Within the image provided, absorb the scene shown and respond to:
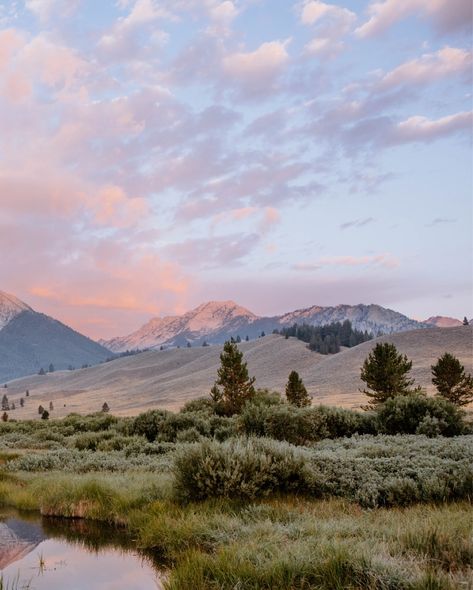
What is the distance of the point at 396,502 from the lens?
9.31m

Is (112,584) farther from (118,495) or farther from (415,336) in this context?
(415,336)

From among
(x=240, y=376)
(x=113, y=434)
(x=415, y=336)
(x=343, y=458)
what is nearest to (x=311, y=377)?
(x=415, y=336)

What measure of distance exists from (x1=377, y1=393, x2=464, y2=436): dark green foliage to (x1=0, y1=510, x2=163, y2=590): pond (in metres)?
13.7

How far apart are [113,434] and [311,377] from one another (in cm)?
12291

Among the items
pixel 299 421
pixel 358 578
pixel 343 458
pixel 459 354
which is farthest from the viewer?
pixel 459 354

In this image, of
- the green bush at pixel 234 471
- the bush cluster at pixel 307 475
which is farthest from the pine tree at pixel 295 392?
the green bush at pixel 234 471

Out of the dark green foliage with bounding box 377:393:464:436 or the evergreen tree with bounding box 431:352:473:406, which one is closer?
the dark green foliage with bounding box 377:393:464:436

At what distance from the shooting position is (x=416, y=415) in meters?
21.1

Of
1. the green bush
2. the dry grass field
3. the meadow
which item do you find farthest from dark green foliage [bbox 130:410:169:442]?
the dry grass field

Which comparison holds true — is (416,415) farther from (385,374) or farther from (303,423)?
(385,374)

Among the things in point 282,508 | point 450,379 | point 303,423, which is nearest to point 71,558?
point 282,508

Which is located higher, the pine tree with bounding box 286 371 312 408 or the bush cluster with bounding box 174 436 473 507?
the bush cluster with bounding box 174 436 473 507

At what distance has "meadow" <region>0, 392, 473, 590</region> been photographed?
5645mm

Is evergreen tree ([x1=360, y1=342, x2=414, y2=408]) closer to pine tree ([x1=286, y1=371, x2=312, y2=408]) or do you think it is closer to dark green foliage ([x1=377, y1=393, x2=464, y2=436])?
pine tree ([x1=286, y1=371, x2=312, y2=408])
